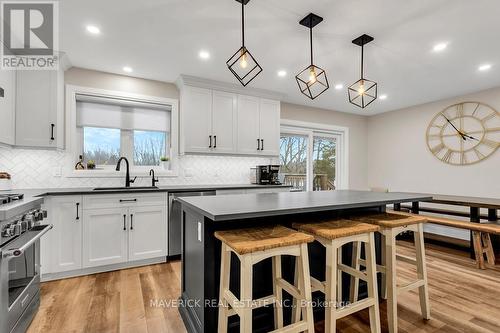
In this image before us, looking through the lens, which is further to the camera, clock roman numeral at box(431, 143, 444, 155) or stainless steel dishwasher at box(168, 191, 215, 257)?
clock roman numeral at box(431, 143, 444, 155)

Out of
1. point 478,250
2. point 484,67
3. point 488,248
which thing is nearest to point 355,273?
point 478,250

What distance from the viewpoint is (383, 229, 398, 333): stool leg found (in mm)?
1710

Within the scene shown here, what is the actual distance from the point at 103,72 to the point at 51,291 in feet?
8.73

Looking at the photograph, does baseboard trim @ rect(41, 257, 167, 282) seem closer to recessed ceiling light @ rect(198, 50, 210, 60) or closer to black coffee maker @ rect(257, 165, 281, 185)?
black coffee maker @ rect(257, 165, 281, 185)

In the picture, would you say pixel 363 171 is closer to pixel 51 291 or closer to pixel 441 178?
pixel 441 178

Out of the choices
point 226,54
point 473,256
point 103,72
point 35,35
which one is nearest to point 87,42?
point 35,35

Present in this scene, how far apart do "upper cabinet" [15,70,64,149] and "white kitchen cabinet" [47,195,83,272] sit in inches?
29.0

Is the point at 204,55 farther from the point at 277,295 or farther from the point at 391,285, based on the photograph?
the point at 391,285

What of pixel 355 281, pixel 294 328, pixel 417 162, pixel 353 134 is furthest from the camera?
pixel 353 134

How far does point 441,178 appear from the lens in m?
4.45

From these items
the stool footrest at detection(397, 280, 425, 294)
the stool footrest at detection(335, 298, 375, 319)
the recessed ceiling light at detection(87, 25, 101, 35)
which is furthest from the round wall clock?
the recessed ceiling light at detection(87, 25, 101, 35)

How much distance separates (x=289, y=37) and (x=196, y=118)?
5.67 feet

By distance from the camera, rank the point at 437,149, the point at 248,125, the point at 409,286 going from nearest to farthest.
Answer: the point at 409,286 < the point at 248,125 < the point at 437,149

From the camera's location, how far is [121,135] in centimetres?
354
